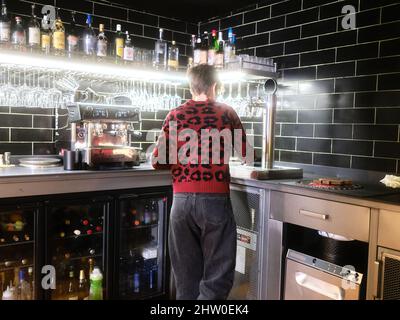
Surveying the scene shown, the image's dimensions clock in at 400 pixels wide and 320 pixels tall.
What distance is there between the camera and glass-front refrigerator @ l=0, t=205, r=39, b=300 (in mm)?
2645

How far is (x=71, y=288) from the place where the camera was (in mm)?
2969

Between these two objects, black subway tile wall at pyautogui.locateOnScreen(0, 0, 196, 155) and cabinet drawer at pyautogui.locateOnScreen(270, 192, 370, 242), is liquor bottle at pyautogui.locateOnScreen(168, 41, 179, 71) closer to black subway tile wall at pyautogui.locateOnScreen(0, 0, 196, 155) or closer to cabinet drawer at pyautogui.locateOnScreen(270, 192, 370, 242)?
black subway tile wall at pyautogui.locateOnScreen(0, 0, 196, 155)

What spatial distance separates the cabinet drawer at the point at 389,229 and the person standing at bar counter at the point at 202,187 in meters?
0.76

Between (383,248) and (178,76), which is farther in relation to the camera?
(178,76)

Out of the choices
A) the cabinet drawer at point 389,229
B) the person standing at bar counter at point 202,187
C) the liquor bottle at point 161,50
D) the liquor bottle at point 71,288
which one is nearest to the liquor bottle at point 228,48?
the liquor bottle at point 161,50

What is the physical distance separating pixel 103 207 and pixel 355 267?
166cm

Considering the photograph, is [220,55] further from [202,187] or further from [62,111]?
[202,187]

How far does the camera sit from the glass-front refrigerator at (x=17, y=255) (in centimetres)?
264

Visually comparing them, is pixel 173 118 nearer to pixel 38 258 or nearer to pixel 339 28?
pixel 38 258

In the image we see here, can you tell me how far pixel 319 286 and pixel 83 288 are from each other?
1651 millimetres

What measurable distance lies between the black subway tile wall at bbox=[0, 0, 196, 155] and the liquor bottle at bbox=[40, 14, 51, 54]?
9 cm

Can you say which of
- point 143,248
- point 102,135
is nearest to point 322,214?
point 143,248

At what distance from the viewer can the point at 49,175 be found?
2.62 meters
